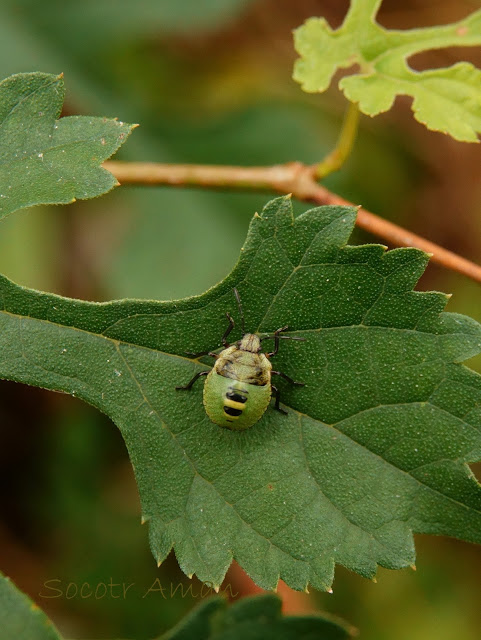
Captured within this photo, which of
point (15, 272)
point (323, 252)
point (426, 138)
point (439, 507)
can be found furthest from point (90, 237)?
point (439, 507)

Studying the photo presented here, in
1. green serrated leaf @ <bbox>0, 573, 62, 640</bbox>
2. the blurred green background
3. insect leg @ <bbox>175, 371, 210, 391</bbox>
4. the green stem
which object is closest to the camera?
green serrated leaf @ <bbox>0, 573, 62, 640</bbox>

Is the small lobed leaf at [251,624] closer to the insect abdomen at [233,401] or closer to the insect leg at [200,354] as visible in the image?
the insect abdomen at [233,401]

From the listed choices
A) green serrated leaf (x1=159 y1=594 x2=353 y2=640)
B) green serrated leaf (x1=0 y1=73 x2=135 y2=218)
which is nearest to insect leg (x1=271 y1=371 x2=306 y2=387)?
green serrated leaf (x1=159 y1=594 x2=353 y2=640)

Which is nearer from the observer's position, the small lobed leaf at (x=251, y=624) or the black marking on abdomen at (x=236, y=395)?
the black marking on abdomen at (x=236, y=395)

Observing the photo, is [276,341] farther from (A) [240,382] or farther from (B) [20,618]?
(B) [20,618]

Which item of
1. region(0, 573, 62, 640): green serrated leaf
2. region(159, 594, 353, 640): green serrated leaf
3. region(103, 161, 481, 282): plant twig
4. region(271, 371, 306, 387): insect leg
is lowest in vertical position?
region(159, 594, 353, 640): green serrated leaf

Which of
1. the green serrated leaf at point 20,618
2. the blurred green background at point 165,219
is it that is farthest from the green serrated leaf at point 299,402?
the blurred green background at point 165,219

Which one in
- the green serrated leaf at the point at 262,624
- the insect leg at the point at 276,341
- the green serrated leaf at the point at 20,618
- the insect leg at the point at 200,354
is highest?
the insect leg at the point at 276,341

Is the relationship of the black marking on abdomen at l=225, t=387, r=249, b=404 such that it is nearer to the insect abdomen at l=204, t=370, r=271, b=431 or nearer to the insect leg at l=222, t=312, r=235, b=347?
the insect abdomen at l=204, t=370, r=271, b=431
